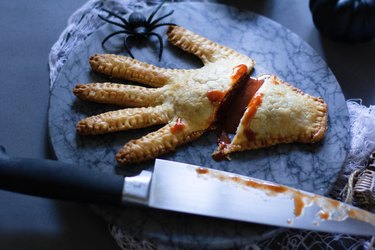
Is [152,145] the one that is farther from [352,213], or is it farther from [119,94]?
[352,213]

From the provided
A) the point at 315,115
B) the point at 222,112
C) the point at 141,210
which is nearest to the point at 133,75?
the point at 222,112

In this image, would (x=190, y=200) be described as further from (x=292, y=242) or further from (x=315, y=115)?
(x=315, y=115)

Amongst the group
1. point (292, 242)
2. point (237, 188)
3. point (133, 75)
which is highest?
point (133, 75)

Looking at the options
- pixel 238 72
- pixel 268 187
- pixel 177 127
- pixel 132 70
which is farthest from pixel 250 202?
pixel 132 70

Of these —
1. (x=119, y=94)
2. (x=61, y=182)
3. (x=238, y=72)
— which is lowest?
(x=61, y=182)

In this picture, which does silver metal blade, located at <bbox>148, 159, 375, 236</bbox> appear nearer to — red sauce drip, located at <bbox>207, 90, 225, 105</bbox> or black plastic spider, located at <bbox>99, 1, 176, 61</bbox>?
red sauce drip, located at <bbox>207, 90, 225, 105</bbox>

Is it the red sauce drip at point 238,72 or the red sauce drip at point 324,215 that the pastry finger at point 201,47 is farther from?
the red sauce drip at point 324,215
